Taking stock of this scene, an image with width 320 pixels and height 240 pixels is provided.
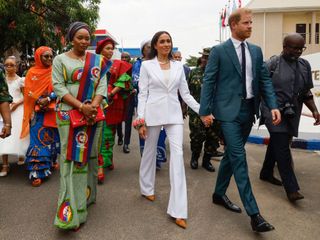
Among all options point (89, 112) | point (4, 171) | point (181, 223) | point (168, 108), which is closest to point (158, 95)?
point (168, 108)

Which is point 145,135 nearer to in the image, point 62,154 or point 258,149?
point 62,154

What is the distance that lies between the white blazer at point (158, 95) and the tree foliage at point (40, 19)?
11.3m

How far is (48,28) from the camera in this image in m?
16.5

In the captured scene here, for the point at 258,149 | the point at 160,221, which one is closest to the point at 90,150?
the point at 160,221

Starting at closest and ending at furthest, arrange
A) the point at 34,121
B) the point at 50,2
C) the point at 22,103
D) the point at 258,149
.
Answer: the point at 34,121
the point at 22,103
the point at 258,149
the point at 50,2

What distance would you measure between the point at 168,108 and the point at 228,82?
0.67 metres

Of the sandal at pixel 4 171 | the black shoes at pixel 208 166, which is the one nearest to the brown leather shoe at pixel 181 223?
the black shoes at pixel 208 166

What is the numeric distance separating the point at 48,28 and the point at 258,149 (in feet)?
40.8

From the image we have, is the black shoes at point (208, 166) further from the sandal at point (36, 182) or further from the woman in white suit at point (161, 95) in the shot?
the sandal at point (36, 182)

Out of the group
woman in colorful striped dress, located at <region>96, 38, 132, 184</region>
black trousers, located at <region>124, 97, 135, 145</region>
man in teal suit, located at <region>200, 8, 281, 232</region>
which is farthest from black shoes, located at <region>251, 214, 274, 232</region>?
black trousers, located at <region>124, 97, 135, 145</region>

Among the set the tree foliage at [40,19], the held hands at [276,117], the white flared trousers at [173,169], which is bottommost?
the white flared trousers at [173,169]

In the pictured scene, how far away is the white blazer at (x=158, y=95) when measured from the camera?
382 centimetres

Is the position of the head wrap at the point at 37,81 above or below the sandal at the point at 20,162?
above

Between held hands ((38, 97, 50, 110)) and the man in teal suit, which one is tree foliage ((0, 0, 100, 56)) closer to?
held hands ((38, 97, 50, 110))
